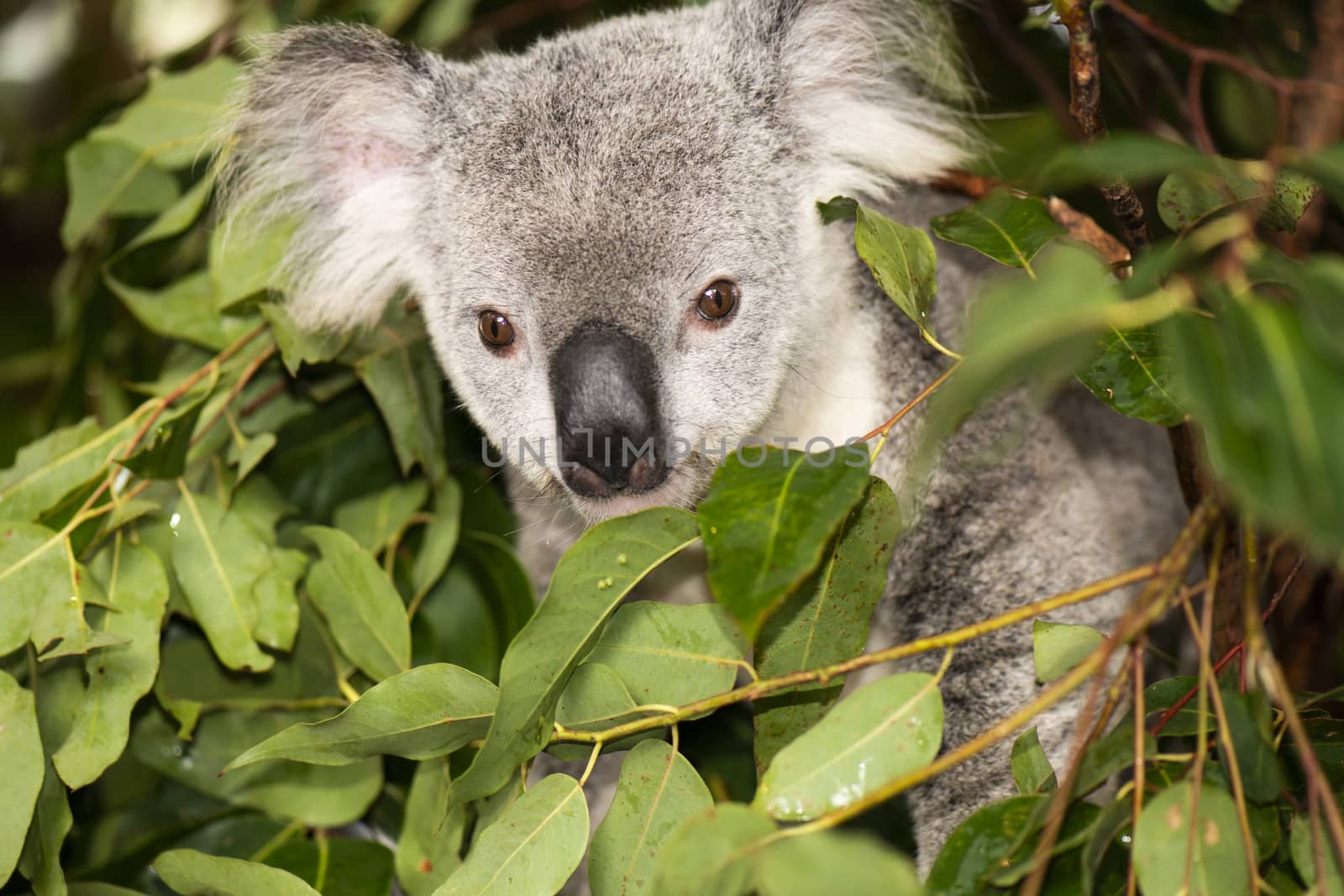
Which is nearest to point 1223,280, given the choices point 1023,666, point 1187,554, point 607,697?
point 1187,554

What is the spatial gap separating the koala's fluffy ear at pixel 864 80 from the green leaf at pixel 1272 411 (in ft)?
4.10

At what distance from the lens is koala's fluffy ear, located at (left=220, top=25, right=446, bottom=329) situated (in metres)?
2.01

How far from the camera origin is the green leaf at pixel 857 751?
43.4 inches

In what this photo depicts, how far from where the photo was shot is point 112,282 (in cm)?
222

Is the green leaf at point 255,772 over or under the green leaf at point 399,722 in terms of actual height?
under

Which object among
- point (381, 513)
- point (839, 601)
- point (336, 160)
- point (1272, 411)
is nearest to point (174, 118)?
point (336, 160)

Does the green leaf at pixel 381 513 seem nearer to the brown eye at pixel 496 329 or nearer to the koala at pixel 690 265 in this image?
the koala at pixel 690 265

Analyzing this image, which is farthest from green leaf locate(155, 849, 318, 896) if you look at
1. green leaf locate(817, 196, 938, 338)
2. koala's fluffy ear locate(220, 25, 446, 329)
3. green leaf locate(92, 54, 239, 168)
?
green leaf locate(92, 54, 239, 168)

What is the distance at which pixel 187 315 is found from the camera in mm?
2184

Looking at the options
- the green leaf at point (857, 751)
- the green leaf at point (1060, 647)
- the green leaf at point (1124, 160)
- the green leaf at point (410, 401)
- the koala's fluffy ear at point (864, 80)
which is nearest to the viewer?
the green leaf at point (1124, 160)

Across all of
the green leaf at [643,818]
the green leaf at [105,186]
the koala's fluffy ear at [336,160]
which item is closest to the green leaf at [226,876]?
the green leaf at [643,818]

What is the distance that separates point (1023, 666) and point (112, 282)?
1.85 m

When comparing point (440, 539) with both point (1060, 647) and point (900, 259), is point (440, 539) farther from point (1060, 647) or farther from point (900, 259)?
point (1060, 647)

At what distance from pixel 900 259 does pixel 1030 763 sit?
629 mm
